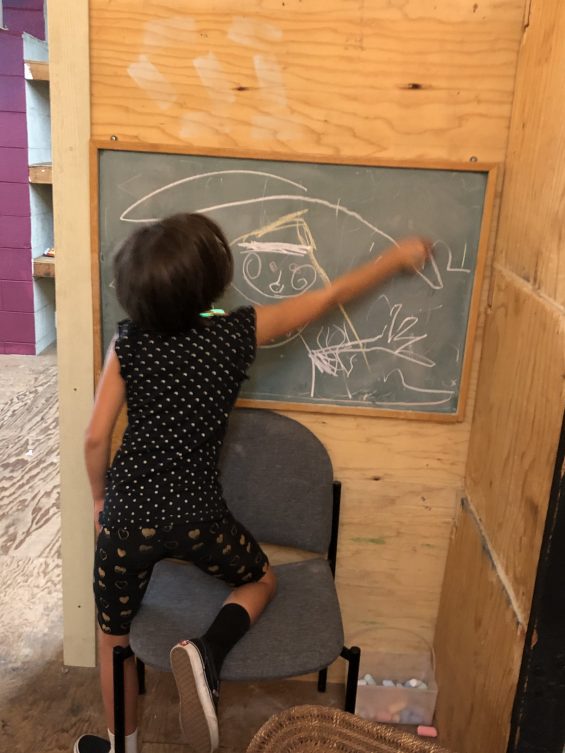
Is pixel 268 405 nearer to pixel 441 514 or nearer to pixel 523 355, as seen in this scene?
pixel 441 514

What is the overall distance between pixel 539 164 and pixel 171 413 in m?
0.88

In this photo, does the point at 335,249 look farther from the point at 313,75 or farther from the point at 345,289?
the point at 313,75

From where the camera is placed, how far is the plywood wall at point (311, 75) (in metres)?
1.55

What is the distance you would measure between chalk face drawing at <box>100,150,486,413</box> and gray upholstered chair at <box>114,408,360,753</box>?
0.14 meters

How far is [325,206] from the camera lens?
1662mm

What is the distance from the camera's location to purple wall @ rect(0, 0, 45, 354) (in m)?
Answer: 4.38

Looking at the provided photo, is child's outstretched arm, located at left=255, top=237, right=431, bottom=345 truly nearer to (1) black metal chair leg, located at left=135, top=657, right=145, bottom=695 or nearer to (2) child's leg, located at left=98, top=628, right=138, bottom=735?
(2) child's leg, located at left=98, top=628, right=138, bottom=735

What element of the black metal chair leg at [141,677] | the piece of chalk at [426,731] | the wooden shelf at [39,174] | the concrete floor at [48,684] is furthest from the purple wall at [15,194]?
the piece of chalk at [426,731]

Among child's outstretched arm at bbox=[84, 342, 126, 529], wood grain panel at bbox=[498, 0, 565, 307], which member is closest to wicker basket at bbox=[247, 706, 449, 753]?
child's outstretched arm at bbox=[84, 342, 126, 529]

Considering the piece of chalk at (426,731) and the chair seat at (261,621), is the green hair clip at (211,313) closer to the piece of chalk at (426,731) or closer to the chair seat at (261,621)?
the chair seat at (261,621)

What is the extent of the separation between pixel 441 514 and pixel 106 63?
4.53ft

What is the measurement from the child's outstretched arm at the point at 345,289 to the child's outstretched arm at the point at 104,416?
33 centimetres

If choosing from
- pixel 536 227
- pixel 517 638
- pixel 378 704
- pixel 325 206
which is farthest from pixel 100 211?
pixel 378 704

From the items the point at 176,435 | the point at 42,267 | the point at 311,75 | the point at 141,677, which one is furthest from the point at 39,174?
the point at 176,435
